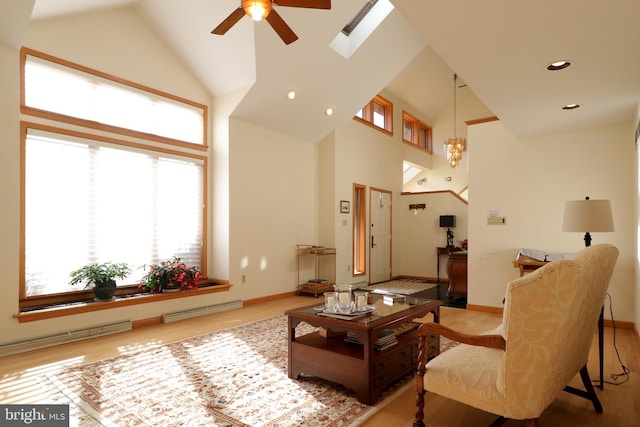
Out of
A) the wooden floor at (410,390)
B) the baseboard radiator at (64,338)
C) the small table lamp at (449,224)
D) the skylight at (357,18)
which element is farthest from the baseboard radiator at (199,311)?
the small table lamp at (449,224)

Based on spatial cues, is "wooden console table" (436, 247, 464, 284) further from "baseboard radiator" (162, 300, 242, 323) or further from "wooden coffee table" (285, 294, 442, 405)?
"wooden coffee table" (285, 294, 442, 405)

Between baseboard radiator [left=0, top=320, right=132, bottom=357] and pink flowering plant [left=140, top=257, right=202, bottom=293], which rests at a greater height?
pink flowering plant [left=140, top=257, right=202, bottom=293]

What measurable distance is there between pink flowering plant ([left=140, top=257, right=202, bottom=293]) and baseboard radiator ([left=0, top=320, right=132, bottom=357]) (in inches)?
23.4

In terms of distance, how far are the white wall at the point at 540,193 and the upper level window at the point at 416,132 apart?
4525 millimetres

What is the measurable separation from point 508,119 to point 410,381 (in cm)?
321

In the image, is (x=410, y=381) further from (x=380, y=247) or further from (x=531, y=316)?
(x=380, y=247)

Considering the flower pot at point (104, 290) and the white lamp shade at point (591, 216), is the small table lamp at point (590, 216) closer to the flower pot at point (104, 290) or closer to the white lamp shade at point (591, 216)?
the white lamp shade at point (591, 216)

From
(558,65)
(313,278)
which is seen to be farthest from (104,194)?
(558,65)

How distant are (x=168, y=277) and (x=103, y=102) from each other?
235 centimetres

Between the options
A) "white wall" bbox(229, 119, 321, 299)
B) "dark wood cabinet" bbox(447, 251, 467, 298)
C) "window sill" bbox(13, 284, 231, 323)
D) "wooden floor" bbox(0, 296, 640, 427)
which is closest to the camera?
"wooden floor" bbox(0, 296, 640, 427)

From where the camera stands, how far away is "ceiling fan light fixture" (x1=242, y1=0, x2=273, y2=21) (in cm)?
271

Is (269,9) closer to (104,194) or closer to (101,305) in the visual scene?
(104,194)

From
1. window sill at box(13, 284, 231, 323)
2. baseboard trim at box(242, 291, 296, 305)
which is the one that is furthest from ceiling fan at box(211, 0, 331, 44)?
baseboard trim at box(242, 291, 296, 305)

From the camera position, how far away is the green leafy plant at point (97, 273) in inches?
168
